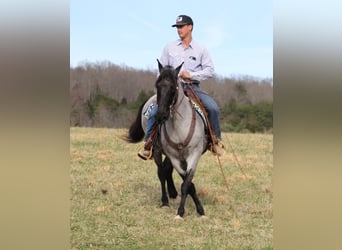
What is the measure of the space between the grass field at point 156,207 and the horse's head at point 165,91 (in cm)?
129

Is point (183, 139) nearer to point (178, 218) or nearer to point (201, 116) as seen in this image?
point (201, 116)

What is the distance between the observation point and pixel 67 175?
1141mm

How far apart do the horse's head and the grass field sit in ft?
4.23

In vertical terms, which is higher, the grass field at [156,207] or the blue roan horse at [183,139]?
the blue roan horse at [183,139]

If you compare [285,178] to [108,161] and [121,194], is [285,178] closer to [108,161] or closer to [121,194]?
[121,194]

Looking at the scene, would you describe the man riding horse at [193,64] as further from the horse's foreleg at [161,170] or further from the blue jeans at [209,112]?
the horse's foreleg at [161,170]

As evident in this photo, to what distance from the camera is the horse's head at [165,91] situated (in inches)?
177

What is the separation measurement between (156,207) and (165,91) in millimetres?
1926

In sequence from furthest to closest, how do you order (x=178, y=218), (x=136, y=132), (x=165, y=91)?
Answer: 1. (x=136, y=132)
2. (x=178, y=218)
3. (x=165, y=91)

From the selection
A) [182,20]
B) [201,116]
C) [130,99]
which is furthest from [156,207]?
[130,99]

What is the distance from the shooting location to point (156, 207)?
5.71 metres

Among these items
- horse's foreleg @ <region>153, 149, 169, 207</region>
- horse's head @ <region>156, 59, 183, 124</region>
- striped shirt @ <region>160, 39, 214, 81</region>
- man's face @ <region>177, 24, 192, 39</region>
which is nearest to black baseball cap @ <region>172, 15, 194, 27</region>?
man's face @ <region>177, 24, 192, 39</region>

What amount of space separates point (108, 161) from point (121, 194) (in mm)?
3119

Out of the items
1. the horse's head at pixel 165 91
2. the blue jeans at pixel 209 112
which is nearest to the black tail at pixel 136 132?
the blue jeans at pixel 209 112
